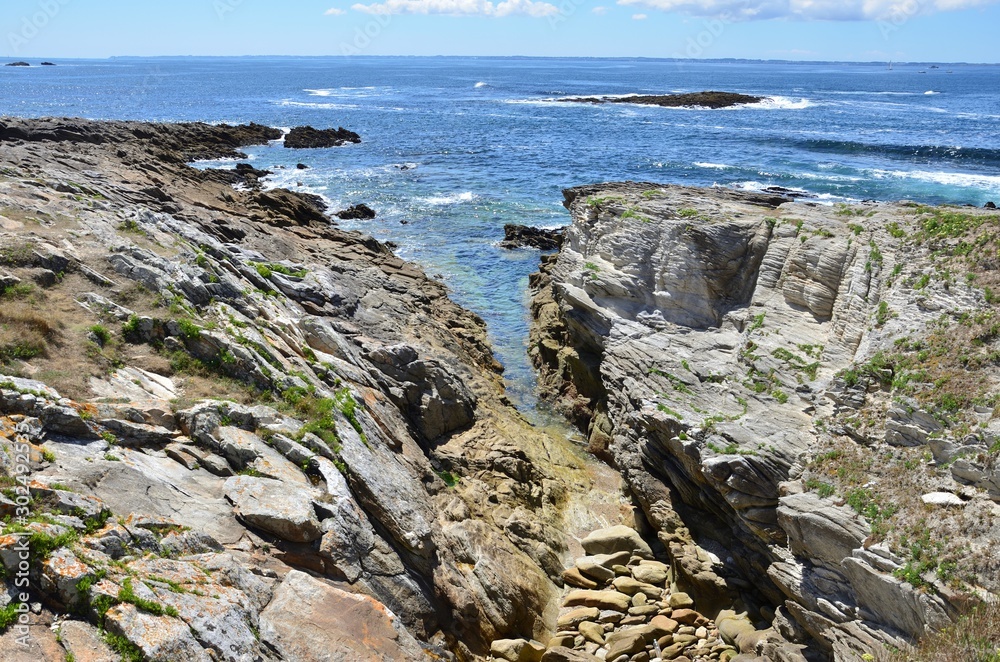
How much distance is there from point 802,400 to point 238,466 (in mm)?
12709

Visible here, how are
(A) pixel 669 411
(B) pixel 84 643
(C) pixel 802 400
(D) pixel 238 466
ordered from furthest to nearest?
(A) pixel 669 411
(C) pixel 802 400
(D) pixel 238 466
(B) pixel 84 643

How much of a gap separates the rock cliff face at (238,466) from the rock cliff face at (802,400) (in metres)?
3.15

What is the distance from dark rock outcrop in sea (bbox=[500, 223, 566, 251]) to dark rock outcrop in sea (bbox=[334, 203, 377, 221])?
980 centimetres

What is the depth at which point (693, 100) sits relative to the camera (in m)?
114

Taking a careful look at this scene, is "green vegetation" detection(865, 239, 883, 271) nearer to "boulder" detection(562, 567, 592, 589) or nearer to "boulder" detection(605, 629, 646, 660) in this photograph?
"boulder" detection(562, 567, 592, 589)

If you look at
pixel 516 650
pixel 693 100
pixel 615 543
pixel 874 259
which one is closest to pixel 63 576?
pixel 516 650

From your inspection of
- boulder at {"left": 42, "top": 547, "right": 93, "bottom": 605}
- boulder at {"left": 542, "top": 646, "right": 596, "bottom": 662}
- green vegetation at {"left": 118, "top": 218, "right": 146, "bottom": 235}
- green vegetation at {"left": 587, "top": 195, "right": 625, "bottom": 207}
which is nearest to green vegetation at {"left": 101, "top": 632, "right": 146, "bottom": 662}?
boulder at {"left": 42, "top": 547, "right": 93, "bottom": 605}

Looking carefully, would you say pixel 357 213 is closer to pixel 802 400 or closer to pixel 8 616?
pixel 802 400

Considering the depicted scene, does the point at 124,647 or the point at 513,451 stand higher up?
the point at 124,647

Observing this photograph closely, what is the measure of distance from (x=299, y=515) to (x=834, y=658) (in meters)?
9.53

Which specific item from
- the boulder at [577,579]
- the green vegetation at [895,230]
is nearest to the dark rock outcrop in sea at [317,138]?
the green vegetation at [895,230]

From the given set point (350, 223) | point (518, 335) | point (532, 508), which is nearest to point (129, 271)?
point (532, 508)

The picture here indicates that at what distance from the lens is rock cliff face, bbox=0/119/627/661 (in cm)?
882

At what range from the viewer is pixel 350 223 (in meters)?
43.7
